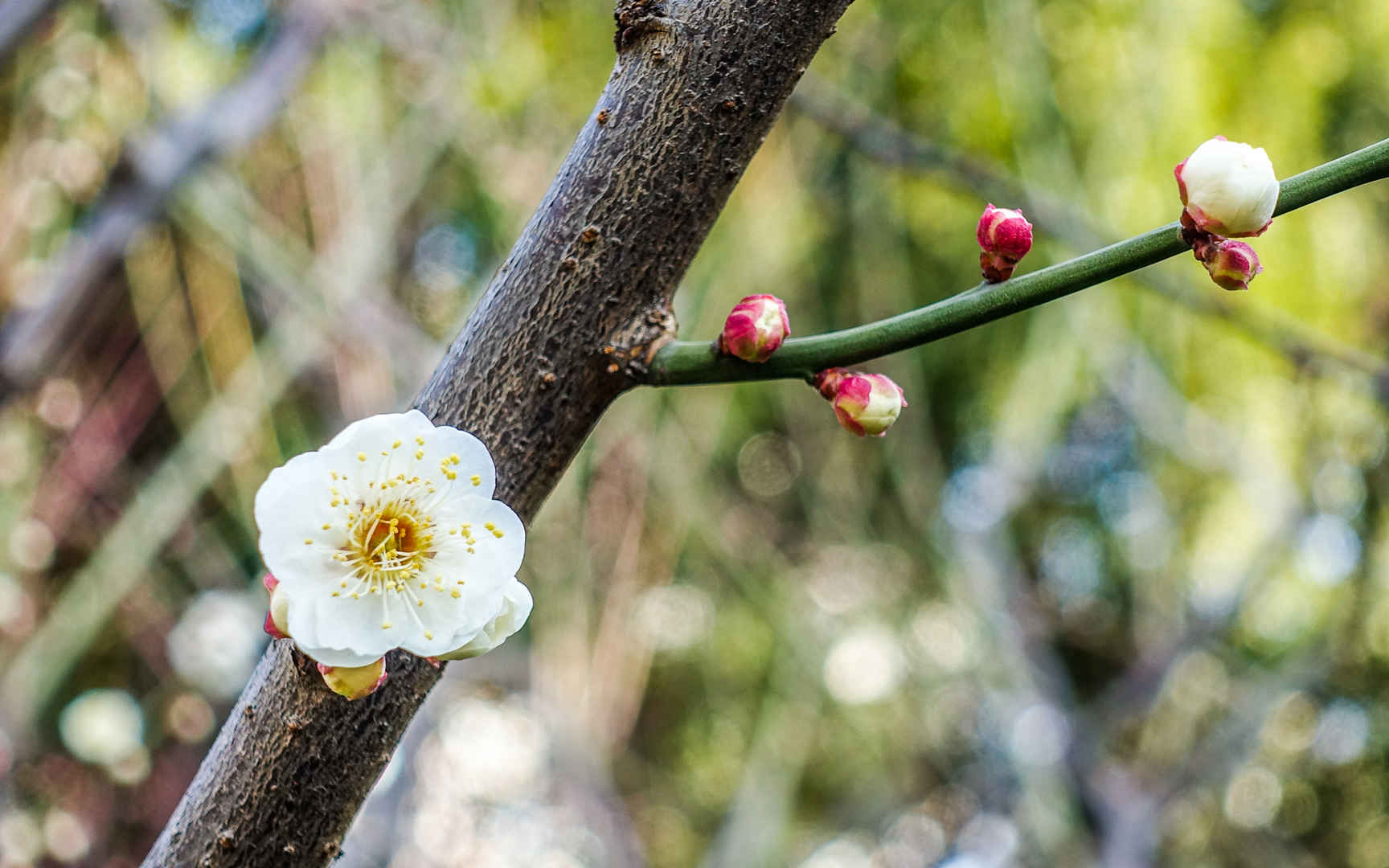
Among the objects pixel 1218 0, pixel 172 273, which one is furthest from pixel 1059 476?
pixel 172 273

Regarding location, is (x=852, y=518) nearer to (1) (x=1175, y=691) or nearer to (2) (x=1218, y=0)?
(1) (x=1175, y=691)

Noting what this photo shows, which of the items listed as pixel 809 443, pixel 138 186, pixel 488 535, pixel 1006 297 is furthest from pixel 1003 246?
pixel 809 443

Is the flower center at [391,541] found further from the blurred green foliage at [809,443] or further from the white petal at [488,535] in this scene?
the blurred green foliage at [809,443]

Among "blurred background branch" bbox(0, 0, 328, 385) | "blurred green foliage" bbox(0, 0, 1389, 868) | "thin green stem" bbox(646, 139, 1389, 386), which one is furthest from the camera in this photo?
"blurred green foliage" bbox(0, 0, 1389, 868)

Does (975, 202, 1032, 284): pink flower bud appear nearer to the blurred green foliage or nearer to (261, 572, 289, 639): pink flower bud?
(261, 572, 289, 639): pink flower bud

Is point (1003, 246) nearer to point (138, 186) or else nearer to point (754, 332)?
point (754, 332)

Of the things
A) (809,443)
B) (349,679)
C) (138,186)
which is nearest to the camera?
(349,679)

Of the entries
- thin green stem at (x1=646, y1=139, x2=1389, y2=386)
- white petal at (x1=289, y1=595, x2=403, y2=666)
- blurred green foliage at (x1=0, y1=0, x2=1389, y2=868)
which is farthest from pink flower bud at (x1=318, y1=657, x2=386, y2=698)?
blurred green foliage at (x1=0, y1=0, x2=1389, y2=868)
